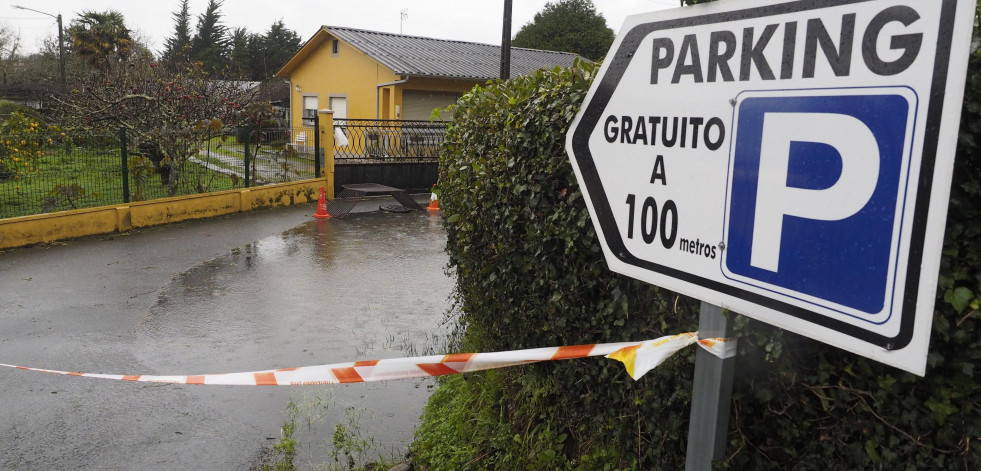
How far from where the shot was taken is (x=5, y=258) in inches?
403

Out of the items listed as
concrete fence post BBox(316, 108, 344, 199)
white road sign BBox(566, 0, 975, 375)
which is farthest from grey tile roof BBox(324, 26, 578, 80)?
white road sign BBox(566, 0, 975, 375)

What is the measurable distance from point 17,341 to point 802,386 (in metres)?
7.05

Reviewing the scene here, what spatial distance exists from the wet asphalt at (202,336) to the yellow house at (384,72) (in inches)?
558

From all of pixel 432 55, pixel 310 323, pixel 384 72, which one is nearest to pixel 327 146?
pixel 384 72

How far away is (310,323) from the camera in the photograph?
7.44 metres

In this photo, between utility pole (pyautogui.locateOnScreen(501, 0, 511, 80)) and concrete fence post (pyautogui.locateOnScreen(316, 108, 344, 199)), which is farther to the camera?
concrete fence post (pyautogui.locateOnScreen(316, 108, 344, 199))

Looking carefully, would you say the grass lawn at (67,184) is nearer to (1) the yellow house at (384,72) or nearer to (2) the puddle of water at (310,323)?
(2) the puddle of water at (310,323)

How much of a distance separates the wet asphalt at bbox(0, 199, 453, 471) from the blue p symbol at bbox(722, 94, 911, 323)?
3.60m

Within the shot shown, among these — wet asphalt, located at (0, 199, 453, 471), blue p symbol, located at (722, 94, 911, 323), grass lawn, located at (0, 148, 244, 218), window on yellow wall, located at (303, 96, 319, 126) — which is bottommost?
wet asphalt, located at (0, 199, 453, 471)

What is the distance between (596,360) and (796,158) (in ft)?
5.69

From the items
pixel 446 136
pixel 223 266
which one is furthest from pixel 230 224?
pixel 446 136

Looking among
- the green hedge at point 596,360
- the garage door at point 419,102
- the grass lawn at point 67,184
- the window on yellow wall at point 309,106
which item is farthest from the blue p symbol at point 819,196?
the window on yellow wall at point 309,106

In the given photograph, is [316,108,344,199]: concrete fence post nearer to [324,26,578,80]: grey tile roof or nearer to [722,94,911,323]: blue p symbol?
[324,26,578,80]: grey tile roof

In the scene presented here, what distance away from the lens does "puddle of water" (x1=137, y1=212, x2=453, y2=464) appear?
5.22 m
